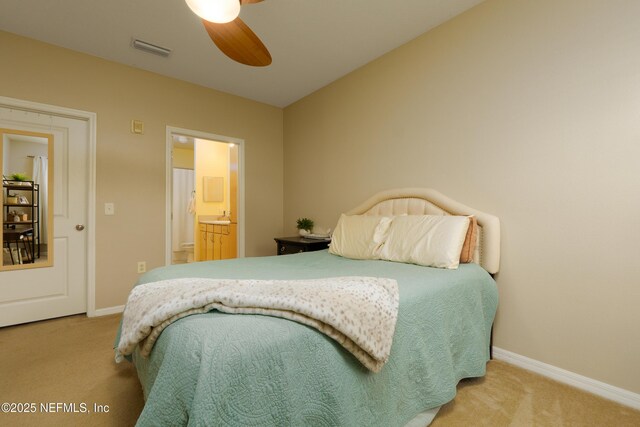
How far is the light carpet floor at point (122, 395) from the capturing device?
4.70 ft

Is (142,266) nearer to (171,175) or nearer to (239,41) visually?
(171,175)

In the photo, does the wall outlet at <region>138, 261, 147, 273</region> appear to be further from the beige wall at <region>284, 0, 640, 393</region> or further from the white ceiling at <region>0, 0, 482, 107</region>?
the beige wall at <region>284, 0, 640, 393</region>

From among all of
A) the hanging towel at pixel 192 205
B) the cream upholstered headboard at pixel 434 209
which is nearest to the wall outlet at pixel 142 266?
the cream upholstered headboard at pixel 434 209

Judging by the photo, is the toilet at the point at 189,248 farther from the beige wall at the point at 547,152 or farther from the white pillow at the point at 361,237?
the beige wall at the point at 547,152

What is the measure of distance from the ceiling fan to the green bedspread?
4.37 ft

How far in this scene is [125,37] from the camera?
2562 millimetres

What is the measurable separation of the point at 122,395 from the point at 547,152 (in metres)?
2.89

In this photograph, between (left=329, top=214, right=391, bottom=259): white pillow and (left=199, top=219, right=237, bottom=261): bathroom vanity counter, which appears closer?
(left=329, top=214, right=391, bottom=259): white pillow

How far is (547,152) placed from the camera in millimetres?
1829

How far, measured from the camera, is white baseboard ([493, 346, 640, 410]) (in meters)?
1.54

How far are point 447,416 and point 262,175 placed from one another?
3379 millimetres

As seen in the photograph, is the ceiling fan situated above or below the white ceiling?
below

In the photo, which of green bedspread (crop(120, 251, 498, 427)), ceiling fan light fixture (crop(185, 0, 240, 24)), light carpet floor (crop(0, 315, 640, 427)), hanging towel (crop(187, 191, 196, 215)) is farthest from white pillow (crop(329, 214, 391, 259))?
hanging towel (crop(187, 191, 196, 215))

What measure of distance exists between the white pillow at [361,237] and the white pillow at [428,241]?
94mm
